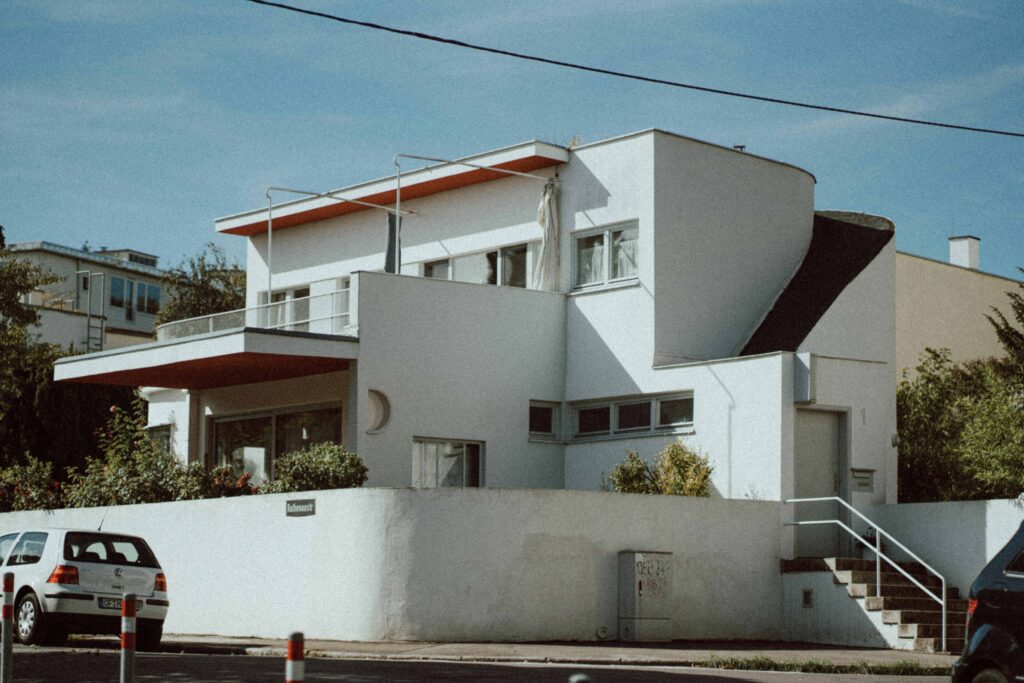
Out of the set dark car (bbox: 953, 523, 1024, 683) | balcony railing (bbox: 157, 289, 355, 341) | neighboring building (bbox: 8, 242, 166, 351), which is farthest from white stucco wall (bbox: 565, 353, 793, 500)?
neighboring building (bbox: 8, 242, 166, 351)

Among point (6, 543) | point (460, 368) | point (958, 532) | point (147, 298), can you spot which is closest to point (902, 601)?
point (958, 532)

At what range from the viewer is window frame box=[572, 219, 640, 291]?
29250 mm

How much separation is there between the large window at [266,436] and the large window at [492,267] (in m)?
4.04

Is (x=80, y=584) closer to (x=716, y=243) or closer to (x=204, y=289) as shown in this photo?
(x=716, y=243)

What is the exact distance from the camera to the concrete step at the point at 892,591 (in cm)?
2325

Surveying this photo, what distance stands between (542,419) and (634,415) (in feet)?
6.77

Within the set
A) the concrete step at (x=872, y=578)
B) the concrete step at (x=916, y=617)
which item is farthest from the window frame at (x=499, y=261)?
the concrete step at (x=916, y=617)

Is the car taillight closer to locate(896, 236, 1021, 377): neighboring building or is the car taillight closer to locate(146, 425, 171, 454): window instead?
locate(146, 425, 171, 454): window

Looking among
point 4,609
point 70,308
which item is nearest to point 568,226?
point 4,609

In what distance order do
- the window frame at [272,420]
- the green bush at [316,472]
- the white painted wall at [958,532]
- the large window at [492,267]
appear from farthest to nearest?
the large window at [492,267]
the window frame at [272,420]
the green bush at [316,472]
the white painted wall at [958,532]

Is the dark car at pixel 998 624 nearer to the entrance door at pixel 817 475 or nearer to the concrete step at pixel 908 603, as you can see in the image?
the concrete step at pixel 908 603

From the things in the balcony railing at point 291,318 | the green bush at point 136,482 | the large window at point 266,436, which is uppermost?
the balcony railing at point 291,318

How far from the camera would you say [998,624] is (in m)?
10.8

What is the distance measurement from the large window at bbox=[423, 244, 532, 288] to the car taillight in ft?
41.8
